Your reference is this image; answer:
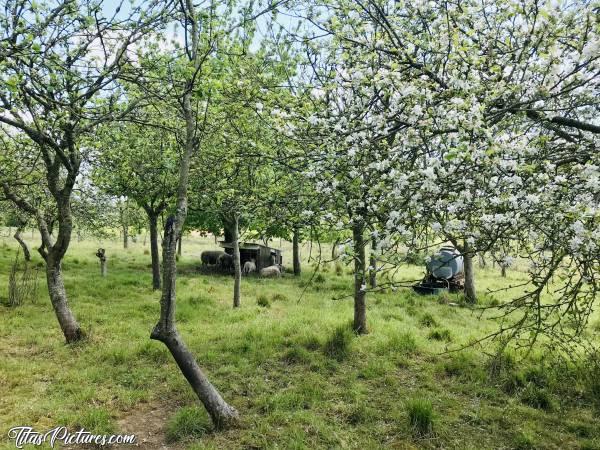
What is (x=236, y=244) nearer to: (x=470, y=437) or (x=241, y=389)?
(x=241, y=389)

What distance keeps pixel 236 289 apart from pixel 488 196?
40.2ft

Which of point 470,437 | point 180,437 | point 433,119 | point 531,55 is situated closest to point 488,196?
point 433,119

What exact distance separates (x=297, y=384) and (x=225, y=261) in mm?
19821

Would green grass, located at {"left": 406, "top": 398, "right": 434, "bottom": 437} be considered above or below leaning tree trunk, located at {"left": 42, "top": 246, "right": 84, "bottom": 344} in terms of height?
below

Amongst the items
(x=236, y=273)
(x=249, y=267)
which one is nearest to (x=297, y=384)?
(x=236, y=273)

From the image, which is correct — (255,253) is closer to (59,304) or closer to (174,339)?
(59,304)

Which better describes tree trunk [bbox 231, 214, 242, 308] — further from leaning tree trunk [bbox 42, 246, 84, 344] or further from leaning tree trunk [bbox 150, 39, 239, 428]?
leaning tree trunk [bbox 150, 39, 239, 428]

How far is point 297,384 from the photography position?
8789 mm

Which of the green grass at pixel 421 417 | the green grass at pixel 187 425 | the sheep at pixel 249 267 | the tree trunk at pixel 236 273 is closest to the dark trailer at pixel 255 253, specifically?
the sheep at pixel 249 267

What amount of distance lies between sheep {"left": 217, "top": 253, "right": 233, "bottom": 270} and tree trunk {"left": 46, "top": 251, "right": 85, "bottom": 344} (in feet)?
55.3

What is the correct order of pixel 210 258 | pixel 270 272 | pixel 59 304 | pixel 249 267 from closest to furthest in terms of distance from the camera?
pixel 59 304 < pixel 270 272 < pixel 249 267 < pixel 210 258

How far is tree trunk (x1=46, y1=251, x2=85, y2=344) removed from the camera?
10.8 m

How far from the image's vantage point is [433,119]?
16.6 ft

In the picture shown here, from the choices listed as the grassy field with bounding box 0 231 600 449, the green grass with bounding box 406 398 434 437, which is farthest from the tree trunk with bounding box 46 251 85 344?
the green grass with bounding box 406 398 434 437
